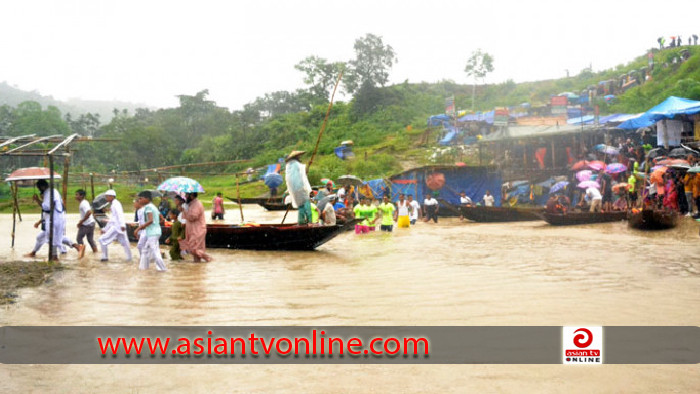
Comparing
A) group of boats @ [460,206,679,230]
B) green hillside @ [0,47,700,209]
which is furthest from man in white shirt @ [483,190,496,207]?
green hillside @ [0,47,700,209]

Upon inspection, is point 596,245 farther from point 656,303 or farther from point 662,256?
point 656,303

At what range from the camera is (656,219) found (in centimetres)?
1427

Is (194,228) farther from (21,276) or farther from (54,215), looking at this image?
(21,276)

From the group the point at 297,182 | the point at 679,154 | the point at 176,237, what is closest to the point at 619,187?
the point at 679,154

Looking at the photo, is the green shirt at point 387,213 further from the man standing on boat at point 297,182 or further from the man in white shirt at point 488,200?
the man in white shirt at point 488,200

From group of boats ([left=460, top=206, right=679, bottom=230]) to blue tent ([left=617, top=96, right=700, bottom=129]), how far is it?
15.4 ft

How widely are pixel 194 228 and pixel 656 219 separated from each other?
37.5ft

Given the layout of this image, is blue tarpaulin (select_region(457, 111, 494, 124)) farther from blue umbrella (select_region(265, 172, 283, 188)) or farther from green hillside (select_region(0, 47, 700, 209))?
blue umbrella (select_region(265, 172, 283, 188))

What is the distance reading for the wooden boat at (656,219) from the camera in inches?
560

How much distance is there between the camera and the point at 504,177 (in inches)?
907

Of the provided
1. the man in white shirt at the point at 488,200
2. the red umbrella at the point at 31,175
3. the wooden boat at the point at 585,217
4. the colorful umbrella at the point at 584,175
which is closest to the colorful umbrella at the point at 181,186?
the red umbrella at the point at 31,175

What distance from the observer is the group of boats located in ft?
47.0

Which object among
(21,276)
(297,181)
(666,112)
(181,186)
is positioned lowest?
(21,276)

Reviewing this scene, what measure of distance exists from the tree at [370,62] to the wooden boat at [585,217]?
114 feet
